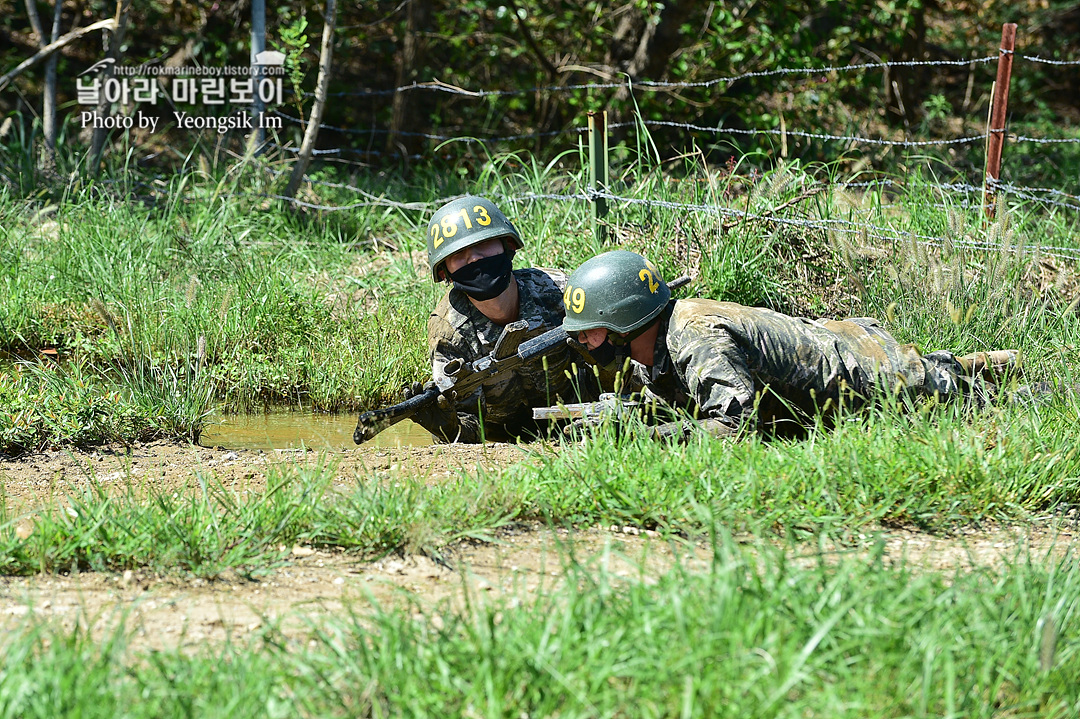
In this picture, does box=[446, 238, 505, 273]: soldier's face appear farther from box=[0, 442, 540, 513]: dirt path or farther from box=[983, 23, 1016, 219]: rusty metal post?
box=[983, 23, 1016, 219]: rusty metal post

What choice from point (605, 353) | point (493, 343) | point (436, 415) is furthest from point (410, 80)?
point (605, 353)

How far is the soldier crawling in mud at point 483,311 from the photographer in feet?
16.8

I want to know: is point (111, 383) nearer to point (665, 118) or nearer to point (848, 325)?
point (848, 325)

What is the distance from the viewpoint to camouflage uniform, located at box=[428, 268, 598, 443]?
538cm

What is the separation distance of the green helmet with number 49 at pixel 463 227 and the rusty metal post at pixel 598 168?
1276mm

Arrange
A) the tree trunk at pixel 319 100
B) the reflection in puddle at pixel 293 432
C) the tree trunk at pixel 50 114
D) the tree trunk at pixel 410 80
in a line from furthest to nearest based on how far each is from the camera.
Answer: the tree trunk at pixel 410 80, the tree trunk at pixel 50 114, the tree trunk at pixel 319 100, the reflection in puddle at pixel 293 432

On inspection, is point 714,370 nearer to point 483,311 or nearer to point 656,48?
point 483,311

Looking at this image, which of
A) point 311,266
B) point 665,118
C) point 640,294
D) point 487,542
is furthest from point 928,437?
point 665,118

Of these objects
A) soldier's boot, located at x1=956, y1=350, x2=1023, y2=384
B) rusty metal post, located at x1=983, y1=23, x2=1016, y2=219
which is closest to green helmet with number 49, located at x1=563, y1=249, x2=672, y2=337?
soldier's boot, located at x1=956, y1=350, x2=1023, y2=384

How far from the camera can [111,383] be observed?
4.98 meters

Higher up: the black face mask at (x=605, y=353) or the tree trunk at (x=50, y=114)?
the tree trunk at (x=50, y=114)

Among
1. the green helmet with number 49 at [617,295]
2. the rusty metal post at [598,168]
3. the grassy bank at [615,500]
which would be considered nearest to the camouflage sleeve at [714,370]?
the green helmet with number 49 at [617,295]

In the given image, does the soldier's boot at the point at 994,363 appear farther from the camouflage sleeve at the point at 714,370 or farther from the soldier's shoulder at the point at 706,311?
the camouflage sleeve at the point at 714,370

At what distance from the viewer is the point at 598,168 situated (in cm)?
651
